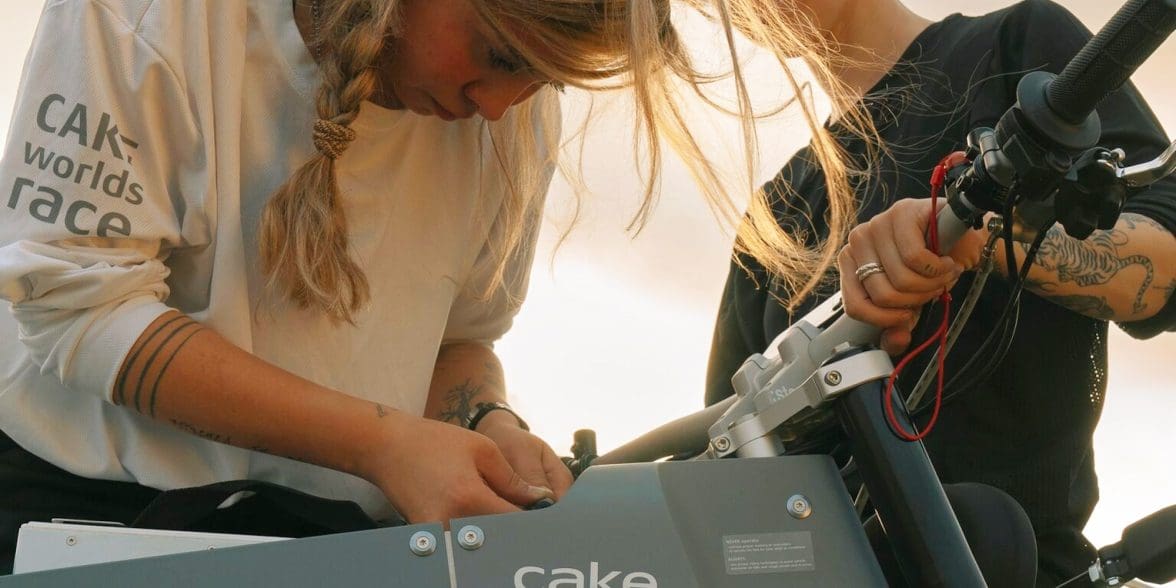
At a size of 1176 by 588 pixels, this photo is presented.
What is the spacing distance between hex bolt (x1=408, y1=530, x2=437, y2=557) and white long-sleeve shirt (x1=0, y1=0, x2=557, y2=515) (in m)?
0.44

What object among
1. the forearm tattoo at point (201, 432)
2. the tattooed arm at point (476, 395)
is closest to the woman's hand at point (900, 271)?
the tattooed arm at point (476, 395)

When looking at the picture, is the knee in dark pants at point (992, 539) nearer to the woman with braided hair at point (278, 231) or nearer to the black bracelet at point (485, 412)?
the woman with braided hair at point (278, 231)

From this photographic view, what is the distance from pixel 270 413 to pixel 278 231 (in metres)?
0.28

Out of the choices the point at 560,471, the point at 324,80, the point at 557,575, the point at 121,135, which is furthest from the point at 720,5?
the point at 557,575

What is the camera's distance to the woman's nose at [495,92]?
1492mm

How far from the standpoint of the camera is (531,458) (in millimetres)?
1453

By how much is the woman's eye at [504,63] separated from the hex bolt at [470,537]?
0.69 meters

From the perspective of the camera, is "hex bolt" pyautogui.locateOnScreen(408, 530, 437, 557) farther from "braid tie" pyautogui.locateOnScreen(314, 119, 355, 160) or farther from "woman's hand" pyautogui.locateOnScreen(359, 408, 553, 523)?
"braid tie" pyautogui.locateOnScreen(314, 119, 355, 160)

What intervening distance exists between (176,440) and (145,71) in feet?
1.38

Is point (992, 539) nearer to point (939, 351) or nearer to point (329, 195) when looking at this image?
point (939, 351)

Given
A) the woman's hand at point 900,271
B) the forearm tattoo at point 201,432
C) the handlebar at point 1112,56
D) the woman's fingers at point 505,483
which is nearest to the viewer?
the handlebar at point 1112,56

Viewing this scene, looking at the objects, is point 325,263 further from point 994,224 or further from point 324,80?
point 994,224

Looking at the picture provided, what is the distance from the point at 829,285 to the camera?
206cm

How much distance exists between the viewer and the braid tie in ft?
4.80
